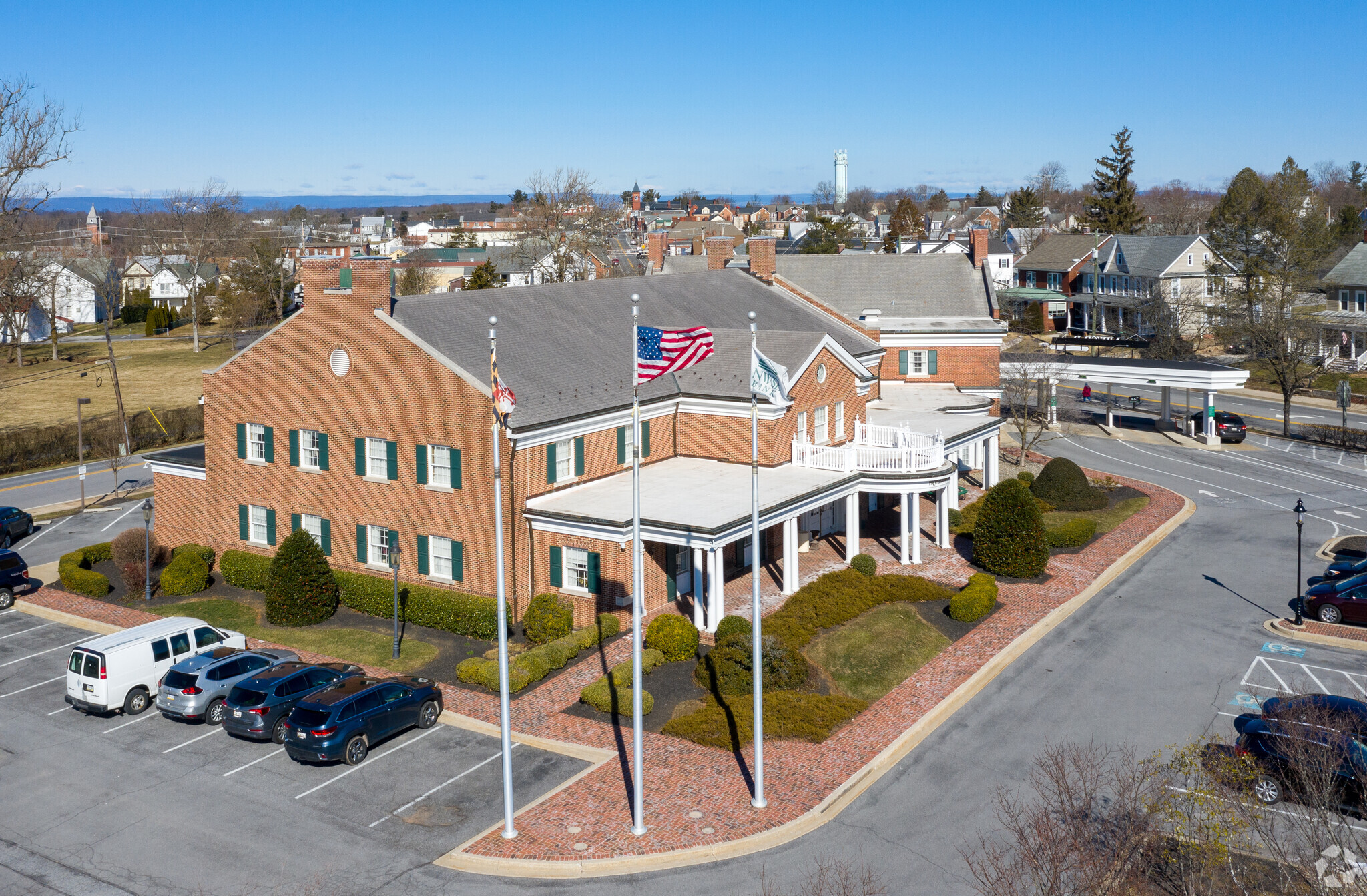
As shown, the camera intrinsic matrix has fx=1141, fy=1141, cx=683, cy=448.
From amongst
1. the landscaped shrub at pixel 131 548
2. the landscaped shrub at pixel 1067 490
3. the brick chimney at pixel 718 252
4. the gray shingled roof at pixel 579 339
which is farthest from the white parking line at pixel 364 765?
the brick chimney at pixel 718 252

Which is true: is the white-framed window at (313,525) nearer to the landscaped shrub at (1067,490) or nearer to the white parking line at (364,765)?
the white parking line at (364,765)

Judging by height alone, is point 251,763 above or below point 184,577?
below

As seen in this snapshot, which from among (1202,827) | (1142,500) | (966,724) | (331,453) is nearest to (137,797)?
(331,453)

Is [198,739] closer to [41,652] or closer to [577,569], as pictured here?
[41,652]

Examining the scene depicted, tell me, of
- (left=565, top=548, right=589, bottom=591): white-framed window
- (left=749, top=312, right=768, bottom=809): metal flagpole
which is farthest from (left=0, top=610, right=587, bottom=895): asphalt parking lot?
(left=565, top=548, right=589, bottom=591): white-framed window

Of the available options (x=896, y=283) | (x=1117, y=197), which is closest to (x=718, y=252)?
(x=896, y=283)

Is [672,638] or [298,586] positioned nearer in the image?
[672,638]

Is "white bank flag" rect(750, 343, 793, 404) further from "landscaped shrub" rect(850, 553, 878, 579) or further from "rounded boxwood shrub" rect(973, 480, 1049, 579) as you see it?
"rounded boxwood shrub" rect(973, 480, 1049, 579)
